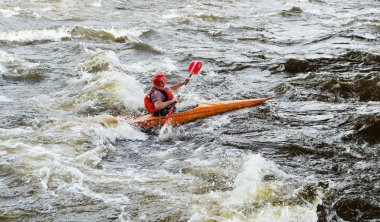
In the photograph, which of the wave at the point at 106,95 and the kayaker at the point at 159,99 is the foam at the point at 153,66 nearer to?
the wave at the point at 106,95

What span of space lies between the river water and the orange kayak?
0.47ft

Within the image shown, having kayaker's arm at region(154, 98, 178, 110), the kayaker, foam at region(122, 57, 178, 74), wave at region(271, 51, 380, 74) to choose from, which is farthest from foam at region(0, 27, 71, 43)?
kayaker's arm at region(154, 98, 178, 110)

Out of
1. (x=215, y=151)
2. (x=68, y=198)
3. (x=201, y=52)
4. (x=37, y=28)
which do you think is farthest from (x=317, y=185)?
(x=37, y=28)

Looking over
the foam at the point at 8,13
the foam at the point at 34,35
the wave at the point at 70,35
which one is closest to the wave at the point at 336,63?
the wave at the point at 70,35

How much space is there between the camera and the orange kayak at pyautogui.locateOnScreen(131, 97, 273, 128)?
25.8ft

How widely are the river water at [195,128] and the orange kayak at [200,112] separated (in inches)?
5.6

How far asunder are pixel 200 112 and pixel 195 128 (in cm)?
44

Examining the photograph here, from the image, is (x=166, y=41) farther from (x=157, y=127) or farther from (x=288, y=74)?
(x=157, y=127)

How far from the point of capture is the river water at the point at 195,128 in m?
5.32

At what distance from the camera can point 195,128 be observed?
780 cm

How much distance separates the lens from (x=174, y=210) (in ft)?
16.9

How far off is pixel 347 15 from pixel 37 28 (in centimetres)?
1081

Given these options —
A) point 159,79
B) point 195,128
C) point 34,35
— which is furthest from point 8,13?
point 195,128

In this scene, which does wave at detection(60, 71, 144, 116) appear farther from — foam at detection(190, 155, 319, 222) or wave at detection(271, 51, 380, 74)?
foam at detection(190, 155, 319, 222)
